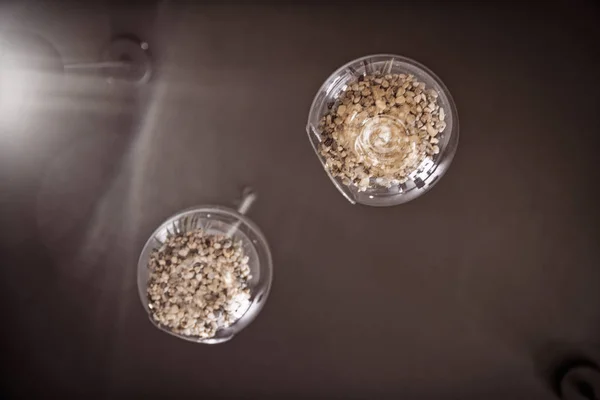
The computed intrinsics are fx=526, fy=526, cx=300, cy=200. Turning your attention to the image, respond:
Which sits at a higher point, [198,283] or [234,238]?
[234,238]

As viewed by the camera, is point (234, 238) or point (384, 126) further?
point (234, 238)

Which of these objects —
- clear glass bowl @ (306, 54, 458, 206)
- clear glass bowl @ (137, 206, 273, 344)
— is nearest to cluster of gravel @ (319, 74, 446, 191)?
clear glass bowl @ (306, 54, 458, 206)

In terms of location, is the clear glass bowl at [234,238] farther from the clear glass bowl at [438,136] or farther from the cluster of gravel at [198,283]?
the clear glass bowl at [438,136]

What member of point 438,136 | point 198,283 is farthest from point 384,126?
point 198,283

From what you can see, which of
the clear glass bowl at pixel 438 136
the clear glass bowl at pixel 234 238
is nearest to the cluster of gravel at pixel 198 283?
the clear glass bowl at pixel 234 238

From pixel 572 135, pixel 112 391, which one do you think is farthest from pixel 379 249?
pixel 112 391

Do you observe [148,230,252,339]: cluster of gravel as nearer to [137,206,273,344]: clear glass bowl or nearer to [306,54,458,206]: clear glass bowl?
[137,206,273,344]: clear glass bowl

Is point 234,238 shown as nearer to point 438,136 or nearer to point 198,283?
point 198,283

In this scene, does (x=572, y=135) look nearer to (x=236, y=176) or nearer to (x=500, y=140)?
(x=500, y=140)
